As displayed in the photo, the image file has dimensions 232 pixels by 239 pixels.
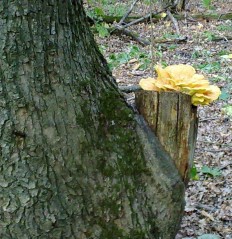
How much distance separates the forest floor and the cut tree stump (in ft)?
3.26

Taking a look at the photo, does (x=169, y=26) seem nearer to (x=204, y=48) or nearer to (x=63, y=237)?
(x=204, y=48)

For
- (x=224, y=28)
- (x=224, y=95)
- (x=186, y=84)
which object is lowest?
(x=224, y=28)

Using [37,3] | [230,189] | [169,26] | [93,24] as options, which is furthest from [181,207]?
[169,26]

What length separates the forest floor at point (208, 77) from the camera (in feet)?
12.0

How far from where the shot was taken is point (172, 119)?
250 centimetres

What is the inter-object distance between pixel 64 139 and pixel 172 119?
65 centimetres

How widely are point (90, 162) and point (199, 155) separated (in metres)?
2.83

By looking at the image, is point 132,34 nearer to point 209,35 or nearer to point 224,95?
point 209,35

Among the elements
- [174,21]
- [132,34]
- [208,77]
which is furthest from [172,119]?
[174,21]

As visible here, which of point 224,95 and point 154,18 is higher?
point 224,95

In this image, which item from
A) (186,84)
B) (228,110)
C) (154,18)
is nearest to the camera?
(186,84)

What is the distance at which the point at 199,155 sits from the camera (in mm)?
4859

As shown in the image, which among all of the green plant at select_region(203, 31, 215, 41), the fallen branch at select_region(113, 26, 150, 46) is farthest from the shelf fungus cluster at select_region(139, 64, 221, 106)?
the green plant at select_region(203, 31, 215, 41)

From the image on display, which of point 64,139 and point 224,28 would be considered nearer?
point 64,139
